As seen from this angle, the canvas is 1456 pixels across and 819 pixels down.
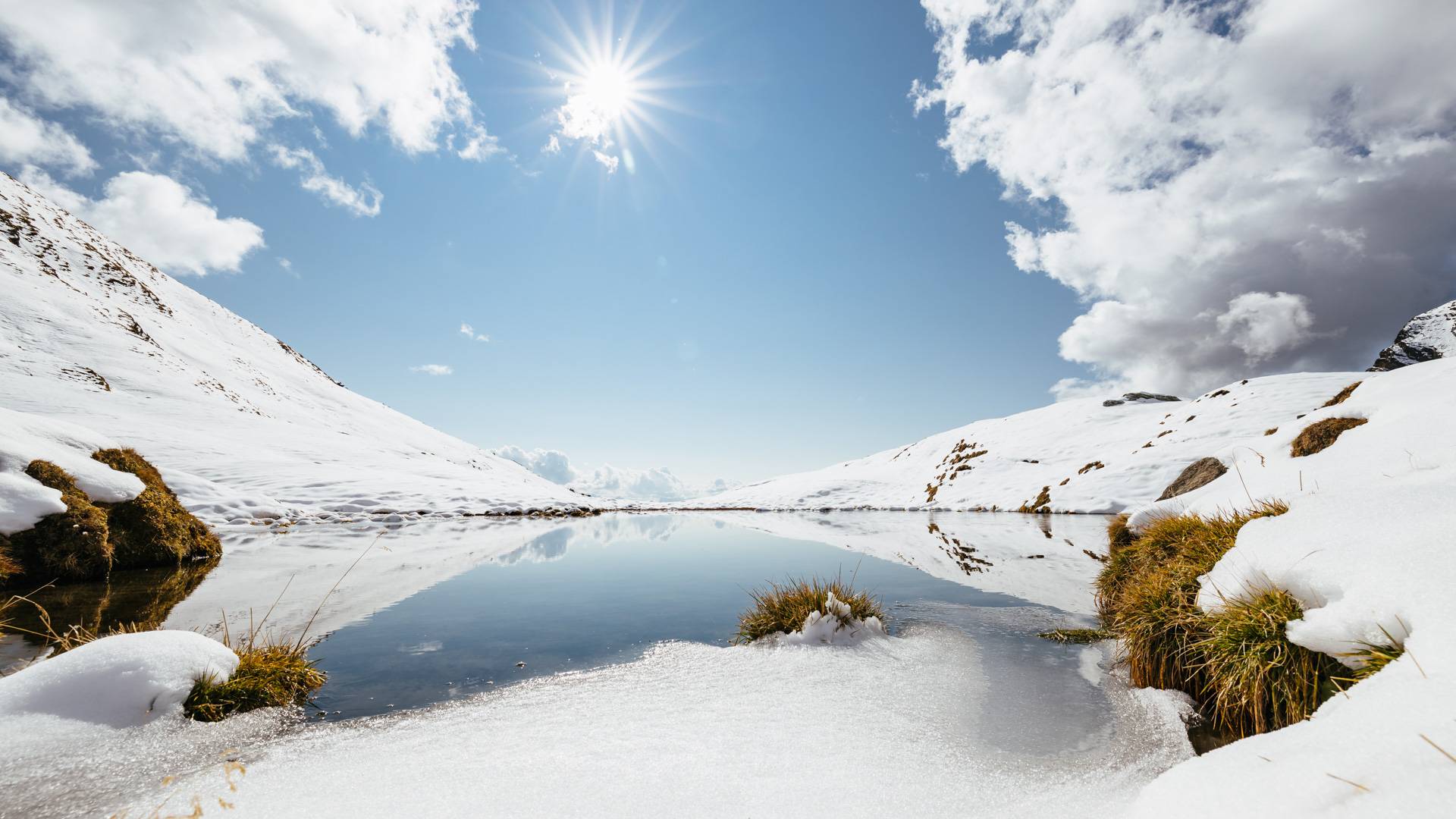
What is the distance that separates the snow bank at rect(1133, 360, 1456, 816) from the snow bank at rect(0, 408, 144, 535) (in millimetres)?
18173

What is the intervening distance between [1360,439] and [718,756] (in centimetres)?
1039

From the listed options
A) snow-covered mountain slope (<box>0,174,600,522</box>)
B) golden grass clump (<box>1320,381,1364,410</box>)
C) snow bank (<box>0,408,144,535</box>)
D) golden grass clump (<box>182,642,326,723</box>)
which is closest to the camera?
golden grass clump (<box>182,642,326,723</box>)

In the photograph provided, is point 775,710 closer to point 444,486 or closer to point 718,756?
point 718,756

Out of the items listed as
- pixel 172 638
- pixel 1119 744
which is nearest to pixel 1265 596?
pixel 1119 744

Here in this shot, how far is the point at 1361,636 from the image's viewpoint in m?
3.22

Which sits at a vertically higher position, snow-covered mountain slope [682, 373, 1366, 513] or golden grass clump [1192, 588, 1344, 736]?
snow-covered mountain slope [682, 373, 1366, 513]

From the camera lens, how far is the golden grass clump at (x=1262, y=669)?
380 cm

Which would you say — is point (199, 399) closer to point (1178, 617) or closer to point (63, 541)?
point (63, 541)

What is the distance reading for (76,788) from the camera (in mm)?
3428

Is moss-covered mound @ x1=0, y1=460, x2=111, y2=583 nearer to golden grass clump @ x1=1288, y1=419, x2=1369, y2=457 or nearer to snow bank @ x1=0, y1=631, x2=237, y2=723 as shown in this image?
snow bank @ x1=0, y1=631, x2=237, y2=723

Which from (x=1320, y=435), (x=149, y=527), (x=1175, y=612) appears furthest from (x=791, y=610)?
(x=149, y=527)

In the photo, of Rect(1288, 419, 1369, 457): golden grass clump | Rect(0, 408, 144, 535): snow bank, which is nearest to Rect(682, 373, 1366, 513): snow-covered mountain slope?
Rect(1288, 419, 1369, 457): golden grass clump

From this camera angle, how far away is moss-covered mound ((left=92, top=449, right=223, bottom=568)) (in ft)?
41.7

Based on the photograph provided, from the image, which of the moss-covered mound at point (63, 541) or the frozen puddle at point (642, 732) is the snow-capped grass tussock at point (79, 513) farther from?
the frozen puddle at point (642, 732)
